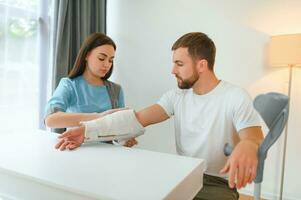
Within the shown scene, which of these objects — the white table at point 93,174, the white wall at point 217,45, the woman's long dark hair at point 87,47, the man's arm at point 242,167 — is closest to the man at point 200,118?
the white table at point 93,174

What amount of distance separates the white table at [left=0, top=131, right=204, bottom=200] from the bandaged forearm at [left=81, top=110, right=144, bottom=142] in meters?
0.10

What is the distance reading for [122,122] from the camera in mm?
1258

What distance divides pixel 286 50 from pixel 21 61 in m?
2.08

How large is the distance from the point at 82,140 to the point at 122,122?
0.69ft

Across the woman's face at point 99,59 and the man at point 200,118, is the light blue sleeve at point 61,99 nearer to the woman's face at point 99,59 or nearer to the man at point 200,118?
the woman's face at point 99,59

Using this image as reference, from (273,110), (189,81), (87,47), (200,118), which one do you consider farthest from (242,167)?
(87,47)

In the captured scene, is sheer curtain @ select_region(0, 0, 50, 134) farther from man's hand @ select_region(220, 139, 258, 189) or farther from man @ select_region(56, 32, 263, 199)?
man's hand @ select_region(220, 139, 258, 189)

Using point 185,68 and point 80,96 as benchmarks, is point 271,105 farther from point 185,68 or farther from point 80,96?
point 80,96

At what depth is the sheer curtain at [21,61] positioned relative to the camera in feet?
6.93

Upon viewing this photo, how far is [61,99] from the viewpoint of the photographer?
5.52 feet

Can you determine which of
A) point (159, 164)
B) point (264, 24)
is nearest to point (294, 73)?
point (264, 24)

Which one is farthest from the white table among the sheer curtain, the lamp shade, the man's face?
the lamp shade

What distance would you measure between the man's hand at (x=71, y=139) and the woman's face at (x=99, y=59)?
2.43ft

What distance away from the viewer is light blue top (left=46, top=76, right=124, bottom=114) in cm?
172
